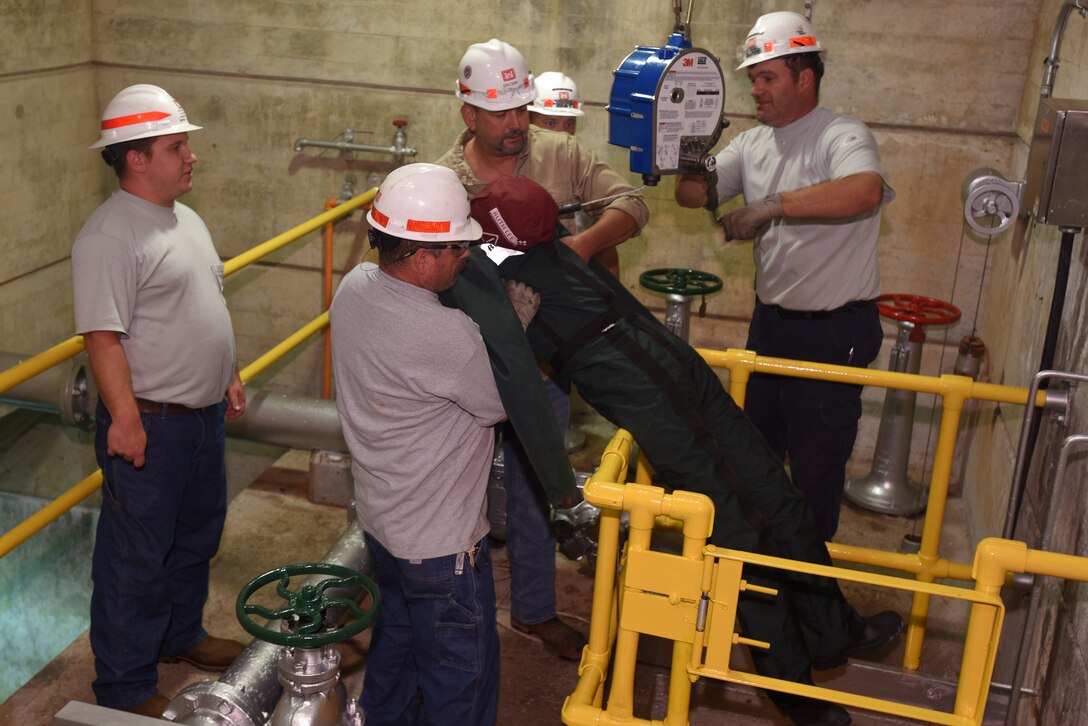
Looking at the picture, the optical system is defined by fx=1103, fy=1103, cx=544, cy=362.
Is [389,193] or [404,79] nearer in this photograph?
[389,193]

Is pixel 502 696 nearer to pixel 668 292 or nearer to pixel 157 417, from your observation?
pixel 157 417

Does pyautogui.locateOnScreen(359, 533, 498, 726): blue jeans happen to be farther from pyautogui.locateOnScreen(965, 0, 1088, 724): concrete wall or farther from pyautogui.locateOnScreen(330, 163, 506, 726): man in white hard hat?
pyautogui.locateOnScreen(965, 0, 1088, 724): concrete wall

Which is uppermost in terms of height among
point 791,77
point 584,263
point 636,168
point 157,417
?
point 791,77

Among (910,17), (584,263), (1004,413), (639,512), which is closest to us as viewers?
(639,512)

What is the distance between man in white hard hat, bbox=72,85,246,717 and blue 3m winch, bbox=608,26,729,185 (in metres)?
1.36

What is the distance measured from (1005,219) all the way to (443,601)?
225 centimetres

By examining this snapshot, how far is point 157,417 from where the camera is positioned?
3.35 m

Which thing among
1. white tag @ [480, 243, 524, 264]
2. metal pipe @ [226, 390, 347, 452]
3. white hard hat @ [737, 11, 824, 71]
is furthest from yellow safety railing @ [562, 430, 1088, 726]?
metal pipe @ [226, 390, 347, 452]

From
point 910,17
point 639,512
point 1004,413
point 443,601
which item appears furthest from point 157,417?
point 910,17

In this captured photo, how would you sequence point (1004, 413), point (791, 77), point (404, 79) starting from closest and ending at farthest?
point (791, 77)
point (1004, 413)
point (404, 79)

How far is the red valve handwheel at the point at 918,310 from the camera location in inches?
198

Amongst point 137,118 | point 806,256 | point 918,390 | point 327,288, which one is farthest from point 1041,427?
point 327,288

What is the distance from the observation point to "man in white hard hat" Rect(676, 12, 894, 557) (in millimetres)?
3922

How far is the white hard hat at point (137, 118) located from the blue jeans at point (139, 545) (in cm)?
83
